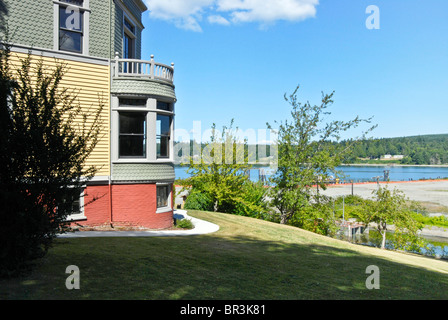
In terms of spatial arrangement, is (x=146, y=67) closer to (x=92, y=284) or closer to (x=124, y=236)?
(x=124, y=236)

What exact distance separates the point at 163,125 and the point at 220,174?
29.7ft

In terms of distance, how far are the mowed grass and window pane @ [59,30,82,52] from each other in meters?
8.12

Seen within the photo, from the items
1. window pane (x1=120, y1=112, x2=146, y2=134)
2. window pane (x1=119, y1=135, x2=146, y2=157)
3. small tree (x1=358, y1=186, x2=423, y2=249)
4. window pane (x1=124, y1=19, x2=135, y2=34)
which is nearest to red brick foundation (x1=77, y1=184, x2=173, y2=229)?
window pane (x1=119, y1=135, x2=146, y2=157)

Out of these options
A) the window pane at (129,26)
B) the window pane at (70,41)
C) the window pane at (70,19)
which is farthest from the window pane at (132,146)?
the window pane at (129,26)

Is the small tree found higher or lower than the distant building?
lower

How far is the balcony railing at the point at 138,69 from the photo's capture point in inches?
605

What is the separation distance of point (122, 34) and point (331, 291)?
14.5 meters

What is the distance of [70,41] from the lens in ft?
47.7

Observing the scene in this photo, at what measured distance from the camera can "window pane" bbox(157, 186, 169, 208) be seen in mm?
16609

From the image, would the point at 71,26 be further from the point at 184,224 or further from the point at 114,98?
the point at 184,224

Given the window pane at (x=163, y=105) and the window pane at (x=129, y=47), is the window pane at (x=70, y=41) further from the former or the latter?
the window pane at (x=163, y=105)

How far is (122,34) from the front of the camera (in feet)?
54.0

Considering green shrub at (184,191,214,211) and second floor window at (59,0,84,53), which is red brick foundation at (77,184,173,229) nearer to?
second floor window at (59,0,84,53)

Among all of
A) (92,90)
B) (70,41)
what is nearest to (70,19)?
(70,41)
